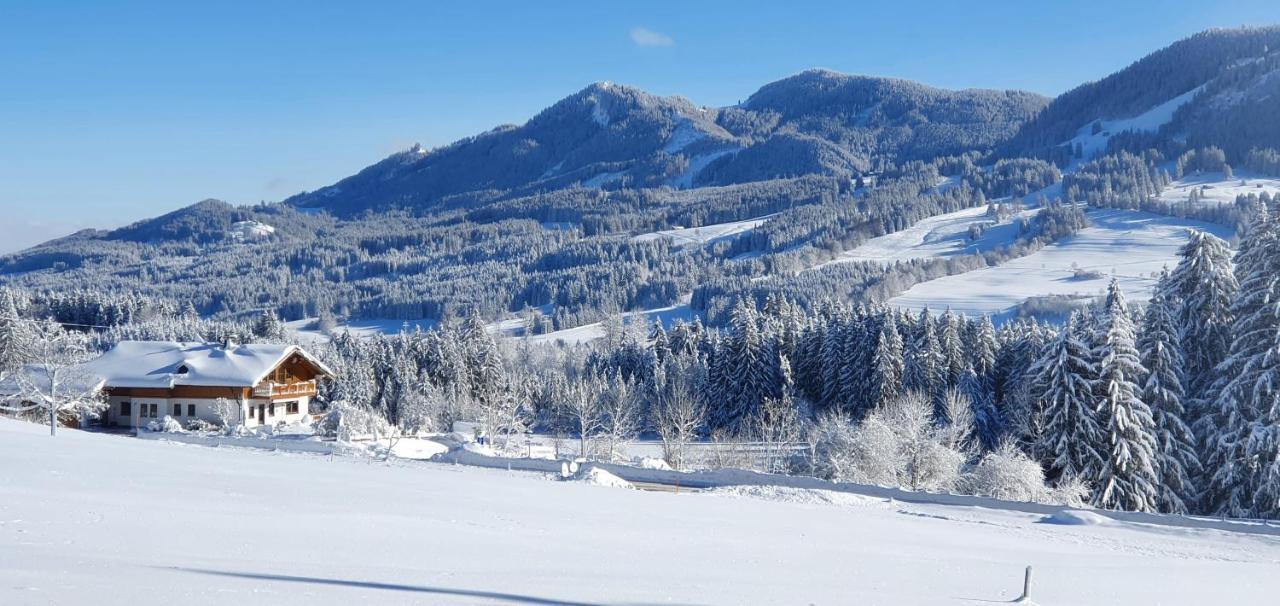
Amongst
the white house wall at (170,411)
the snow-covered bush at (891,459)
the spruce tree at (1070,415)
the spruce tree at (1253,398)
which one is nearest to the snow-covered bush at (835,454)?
the snow-covered bush at (891,459)

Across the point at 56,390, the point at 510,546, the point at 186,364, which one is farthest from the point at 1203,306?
the point at 186,364

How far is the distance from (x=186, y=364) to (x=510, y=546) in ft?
144

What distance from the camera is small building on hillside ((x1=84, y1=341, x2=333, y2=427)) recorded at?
51031 mm

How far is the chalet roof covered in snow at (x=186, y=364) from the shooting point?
2009 inches

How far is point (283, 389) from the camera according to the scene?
181ft

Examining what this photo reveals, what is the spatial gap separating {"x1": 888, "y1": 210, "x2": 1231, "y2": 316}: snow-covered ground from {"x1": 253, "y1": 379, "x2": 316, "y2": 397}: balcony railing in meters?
87.8

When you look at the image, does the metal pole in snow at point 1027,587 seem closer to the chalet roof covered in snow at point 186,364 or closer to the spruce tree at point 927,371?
the chalet roof covered in snow at point 186,364

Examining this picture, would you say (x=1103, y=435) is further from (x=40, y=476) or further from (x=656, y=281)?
(x=656, y=281)

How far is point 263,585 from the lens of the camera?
10.5 meters

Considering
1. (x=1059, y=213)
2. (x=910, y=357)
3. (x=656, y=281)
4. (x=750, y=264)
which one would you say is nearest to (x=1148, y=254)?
(x=1059, y=213)

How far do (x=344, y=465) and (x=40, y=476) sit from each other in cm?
1183

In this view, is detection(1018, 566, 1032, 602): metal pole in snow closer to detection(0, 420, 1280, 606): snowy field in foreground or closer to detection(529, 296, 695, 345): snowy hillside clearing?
detection(0, 420, 1280, 606): snowy field in foreground

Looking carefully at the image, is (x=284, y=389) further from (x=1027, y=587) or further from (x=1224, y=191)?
(x=1224, y=191)

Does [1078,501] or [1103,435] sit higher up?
[1103,435]
